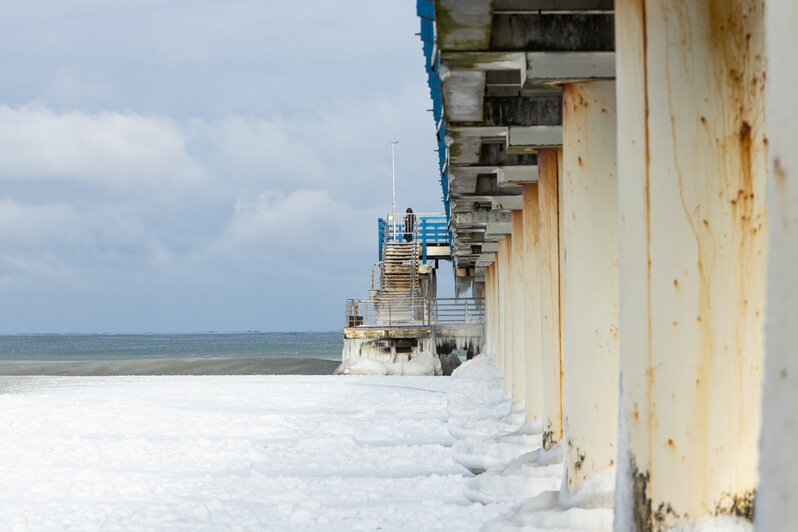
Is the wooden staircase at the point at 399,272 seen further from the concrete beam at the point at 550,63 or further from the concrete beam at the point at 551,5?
the concrete beam at the point at 551,5

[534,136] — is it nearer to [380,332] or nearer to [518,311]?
[518,311]

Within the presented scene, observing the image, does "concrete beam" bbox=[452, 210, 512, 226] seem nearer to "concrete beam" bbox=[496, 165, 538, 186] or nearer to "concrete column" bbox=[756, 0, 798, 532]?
"concrete beam" bbox=[496, 165, 538, 186]

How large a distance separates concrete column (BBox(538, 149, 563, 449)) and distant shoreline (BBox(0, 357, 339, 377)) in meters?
A: 27.2

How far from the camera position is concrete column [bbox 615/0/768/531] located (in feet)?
11.4

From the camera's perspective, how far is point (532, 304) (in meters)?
10.8

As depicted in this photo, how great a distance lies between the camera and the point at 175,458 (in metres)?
9.35

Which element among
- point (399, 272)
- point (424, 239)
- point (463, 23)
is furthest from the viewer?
point (424, 239)

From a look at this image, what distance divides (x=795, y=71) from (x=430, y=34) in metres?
4.25

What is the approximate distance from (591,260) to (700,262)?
2.27 m

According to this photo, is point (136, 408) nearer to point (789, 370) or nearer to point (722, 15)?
point (722, 15)

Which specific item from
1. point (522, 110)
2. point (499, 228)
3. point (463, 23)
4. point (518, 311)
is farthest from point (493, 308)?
point (463, 23)

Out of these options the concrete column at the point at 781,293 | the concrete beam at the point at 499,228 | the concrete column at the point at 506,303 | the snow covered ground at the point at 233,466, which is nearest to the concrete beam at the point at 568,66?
the snow covered ground at the point at 233,466

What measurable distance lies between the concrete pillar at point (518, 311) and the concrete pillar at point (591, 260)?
6.70 metres

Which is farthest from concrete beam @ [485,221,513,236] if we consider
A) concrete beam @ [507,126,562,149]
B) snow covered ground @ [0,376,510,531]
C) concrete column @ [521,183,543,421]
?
concrete beam @ [507,126,562,149]
